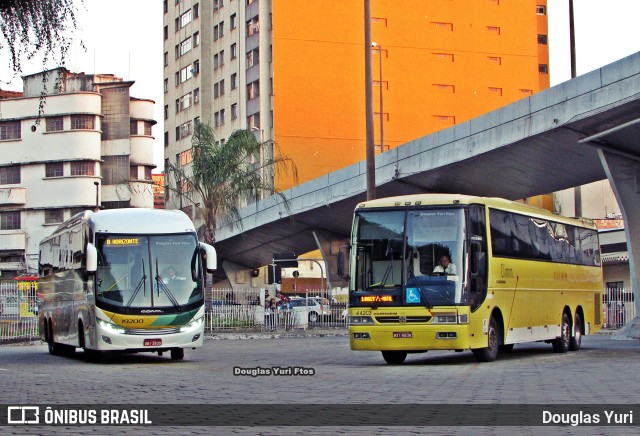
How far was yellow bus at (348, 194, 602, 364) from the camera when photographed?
22312 millimetres

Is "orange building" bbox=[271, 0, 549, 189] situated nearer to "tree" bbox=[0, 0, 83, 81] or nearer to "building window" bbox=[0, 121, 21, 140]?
"building window" bbox=[0, 121, 21, 140]

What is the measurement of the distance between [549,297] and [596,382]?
9.77 m

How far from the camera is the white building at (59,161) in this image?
95375 millimetres

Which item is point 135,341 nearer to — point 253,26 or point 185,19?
point 253,26

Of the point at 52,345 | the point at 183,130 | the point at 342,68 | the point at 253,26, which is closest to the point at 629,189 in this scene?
the point at 52,345

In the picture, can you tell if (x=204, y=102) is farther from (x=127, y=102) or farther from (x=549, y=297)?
(x=549, y=297)

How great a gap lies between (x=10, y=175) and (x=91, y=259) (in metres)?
76.6

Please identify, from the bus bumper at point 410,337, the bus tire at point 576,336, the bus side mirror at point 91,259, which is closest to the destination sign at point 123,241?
the bus side mirror at point 91,259

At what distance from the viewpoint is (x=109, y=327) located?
23.9 meters

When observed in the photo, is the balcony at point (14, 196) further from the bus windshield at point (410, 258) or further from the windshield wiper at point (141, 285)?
the bus windshield at point (410, 258)

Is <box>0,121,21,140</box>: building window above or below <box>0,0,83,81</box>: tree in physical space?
above

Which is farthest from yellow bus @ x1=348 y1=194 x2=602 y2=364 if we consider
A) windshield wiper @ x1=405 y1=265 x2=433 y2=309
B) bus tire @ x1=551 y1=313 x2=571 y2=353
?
bus tire @ x1=551 y1=313 x2=571 y2=353

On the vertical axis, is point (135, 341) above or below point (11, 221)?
below

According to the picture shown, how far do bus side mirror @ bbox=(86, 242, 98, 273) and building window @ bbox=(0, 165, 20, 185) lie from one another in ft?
248
